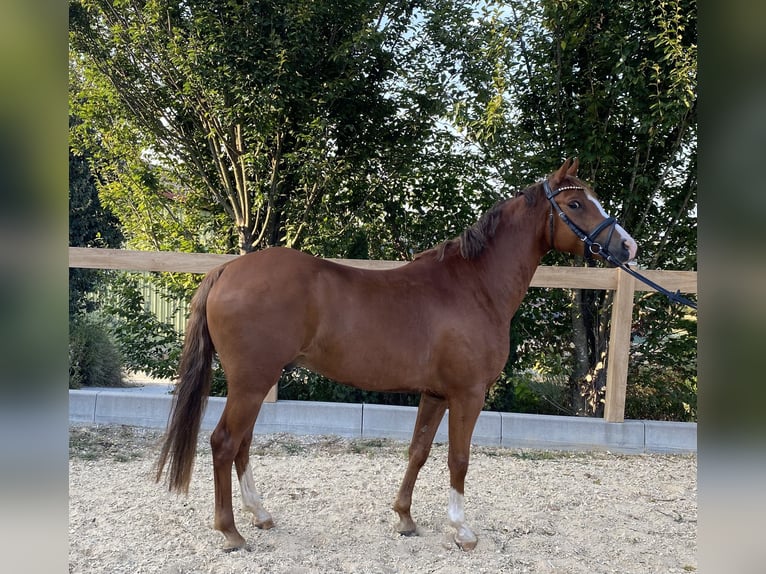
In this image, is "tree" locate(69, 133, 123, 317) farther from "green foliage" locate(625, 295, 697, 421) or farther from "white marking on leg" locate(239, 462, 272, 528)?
"green foliage" locate(625, 295, 697, 421)

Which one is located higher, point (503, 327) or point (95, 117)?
point (95, 117)

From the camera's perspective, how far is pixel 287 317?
8.74 feet

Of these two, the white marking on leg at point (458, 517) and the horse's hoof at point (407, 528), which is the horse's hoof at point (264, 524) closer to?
the horse's hoof at point (407, 528)

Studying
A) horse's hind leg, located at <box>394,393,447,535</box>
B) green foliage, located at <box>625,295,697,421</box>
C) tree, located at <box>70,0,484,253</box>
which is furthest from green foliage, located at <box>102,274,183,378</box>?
green foliage, located at <box>625,295,697,421</box>

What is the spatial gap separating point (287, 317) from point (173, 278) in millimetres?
3445

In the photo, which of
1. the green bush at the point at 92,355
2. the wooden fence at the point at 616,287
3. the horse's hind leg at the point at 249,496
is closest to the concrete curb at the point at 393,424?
the wooden fence at the point at 616,287

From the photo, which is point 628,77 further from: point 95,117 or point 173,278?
point 95,117

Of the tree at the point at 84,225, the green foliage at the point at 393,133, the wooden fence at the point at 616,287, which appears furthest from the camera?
the tree at the point at 84,225

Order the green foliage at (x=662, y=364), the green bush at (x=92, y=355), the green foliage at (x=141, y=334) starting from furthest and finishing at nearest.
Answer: the green bush at (x=92, y=355) < the green foliage at (x=141, y=334) < the green foliage at (x=662, y=364)

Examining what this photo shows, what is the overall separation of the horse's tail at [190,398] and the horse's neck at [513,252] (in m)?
1.50

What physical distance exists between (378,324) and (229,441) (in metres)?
0.95

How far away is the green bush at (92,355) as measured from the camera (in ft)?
20.5
